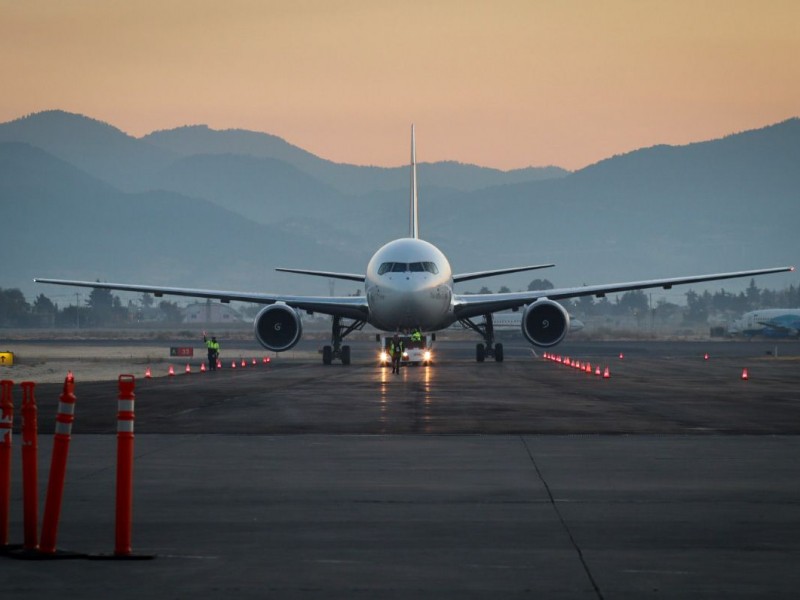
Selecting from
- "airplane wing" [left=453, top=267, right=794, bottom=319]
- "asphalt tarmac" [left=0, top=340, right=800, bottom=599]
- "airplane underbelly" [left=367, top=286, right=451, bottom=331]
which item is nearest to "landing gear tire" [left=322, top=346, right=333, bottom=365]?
"airplane underbelly" [left=367, top=286, right=451, bottom=331]

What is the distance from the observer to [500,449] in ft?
56.5

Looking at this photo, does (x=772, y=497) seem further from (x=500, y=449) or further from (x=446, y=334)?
(x=446, y=334)

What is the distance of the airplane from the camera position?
47.5 metres

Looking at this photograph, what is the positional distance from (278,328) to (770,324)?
84.0 metres

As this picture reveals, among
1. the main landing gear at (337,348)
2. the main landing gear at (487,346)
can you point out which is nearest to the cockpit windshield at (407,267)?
the main landing gear at (337,348)

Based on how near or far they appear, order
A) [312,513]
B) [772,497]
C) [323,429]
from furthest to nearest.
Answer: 1. [323,429]
2. [772,497]
3. [312,513]

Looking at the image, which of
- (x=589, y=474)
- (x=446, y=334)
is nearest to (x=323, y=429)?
(x=589, y=474)

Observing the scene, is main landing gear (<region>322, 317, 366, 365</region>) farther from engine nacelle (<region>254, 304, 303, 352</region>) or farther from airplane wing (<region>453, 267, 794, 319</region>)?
airplane wing (<region>453, 267, 794, 319</region>)

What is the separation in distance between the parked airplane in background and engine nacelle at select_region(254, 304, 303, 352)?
78.6 m

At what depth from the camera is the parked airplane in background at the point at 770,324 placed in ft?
405

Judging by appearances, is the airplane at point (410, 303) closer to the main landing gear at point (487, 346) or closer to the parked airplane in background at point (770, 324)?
the main landing gear at point (487, 346)

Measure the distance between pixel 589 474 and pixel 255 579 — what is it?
6.40 m

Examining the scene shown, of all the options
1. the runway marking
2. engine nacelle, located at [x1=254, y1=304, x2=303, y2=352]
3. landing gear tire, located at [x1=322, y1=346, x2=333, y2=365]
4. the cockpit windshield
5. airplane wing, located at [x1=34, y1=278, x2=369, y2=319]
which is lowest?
the runway marking

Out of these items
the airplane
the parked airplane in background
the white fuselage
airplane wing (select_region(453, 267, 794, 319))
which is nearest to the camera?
the white fuselage
